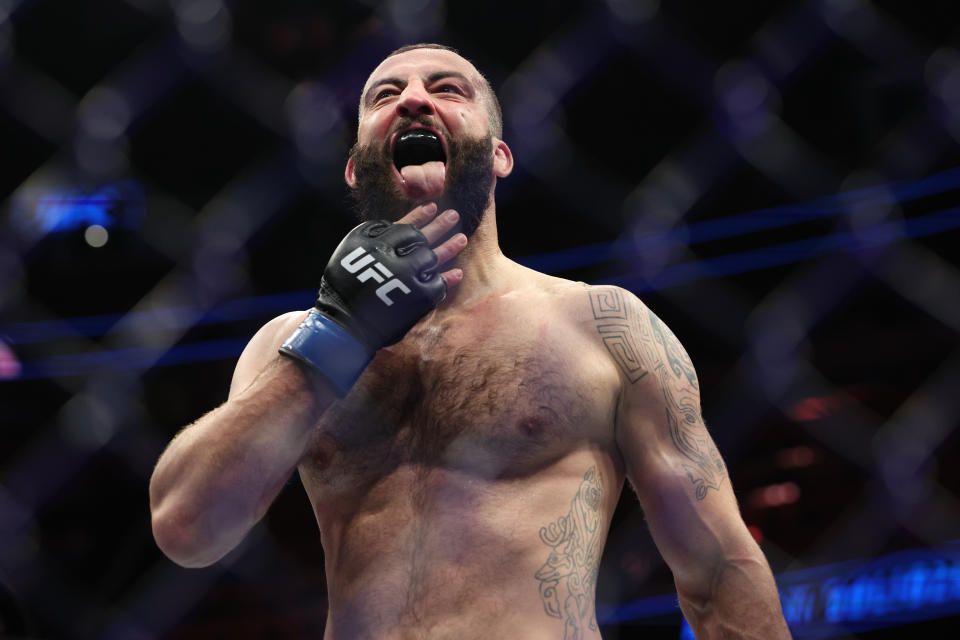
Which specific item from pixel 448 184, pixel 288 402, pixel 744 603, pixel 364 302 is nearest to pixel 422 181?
pixel 448 184

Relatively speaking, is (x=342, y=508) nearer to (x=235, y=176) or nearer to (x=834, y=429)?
(x=235, y=176)

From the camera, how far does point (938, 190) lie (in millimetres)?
2418

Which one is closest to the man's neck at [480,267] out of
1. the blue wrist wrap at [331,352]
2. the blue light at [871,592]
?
the blue wrist wrap at [331,352]

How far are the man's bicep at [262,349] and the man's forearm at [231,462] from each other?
0.15 meters

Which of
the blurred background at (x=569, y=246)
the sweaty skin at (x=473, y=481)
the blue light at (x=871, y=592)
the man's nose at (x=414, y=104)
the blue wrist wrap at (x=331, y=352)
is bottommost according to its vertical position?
the blue light at (x=871, y=592)

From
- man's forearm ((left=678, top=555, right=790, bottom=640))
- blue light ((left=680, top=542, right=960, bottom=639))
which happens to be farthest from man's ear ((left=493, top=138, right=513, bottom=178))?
blue light ((left=680, top=542, right=960, bottom=639))

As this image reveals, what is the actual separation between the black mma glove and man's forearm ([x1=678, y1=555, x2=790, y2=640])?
43 centimetres

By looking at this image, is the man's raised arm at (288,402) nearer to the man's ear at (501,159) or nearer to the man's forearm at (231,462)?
the man's forearm at (231,462)

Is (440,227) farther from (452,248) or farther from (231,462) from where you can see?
(231,462)

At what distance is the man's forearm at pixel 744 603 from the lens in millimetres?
1026

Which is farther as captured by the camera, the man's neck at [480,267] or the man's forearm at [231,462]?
the man's neck at [480,267]

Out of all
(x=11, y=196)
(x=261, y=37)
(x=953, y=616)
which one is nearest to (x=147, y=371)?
(x=11, y=196)

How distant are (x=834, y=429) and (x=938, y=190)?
0.64 meters

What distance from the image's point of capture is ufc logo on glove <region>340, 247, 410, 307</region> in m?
0.97
